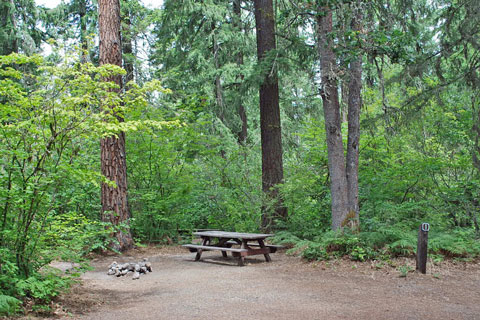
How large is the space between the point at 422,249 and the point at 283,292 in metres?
2.51

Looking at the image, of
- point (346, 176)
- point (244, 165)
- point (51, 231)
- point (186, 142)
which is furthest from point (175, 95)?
point (51, 231)

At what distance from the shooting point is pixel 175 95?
15320mm

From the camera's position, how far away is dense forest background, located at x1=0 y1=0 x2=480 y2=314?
5.04 meters

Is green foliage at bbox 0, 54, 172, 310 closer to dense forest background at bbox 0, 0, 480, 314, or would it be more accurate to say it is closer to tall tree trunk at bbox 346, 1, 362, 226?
dense forest background at bbox 0, 0, 480, 314

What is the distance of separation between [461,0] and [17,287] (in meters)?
10.1

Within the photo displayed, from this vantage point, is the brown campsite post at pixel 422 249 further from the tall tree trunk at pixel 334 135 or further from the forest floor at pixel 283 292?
the tall tree trunk at pixel 334 135

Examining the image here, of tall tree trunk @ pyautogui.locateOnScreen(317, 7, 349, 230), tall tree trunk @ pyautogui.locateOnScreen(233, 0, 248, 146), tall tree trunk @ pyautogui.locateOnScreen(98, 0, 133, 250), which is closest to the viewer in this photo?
tall tree trunk @ pyautogui.locateOnScreen(317, 7, 349, 230)

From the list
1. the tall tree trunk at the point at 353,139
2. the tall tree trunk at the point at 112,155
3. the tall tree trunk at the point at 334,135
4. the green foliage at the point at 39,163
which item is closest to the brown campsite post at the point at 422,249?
the tall tree trunk at the point at 334,135

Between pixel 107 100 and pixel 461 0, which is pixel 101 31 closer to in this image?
pixel 107 100

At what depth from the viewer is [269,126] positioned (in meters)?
11.3

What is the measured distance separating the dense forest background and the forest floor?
22.4 inches

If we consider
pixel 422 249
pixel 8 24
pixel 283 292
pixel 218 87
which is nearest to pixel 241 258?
pixel 283 292

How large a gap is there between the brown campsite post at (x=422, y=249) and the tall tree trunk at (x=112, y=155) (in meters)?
6.12

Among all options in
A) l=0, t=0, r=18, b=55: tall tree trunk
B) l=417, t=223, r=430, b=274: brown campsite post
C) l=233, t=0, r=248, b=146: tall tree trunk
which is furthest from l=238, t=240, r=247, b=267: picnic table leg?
l=0, t=0, r=18, b=55: tall tree trunk
